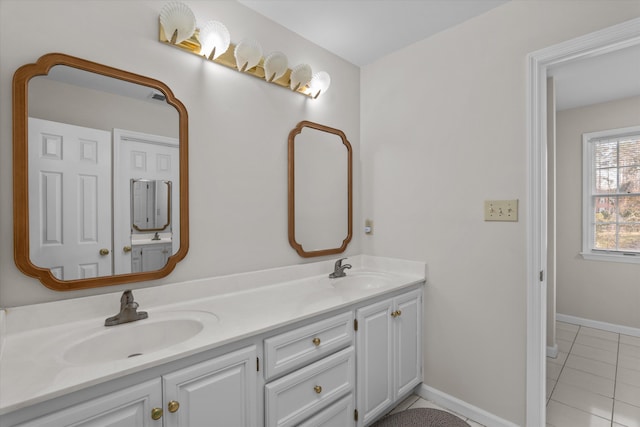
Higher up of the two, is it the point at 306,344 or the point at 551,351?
the point at 306,344

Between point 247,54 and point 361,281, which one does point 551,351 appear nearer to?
point 361,281

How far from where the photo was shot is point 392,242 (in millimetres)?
2275

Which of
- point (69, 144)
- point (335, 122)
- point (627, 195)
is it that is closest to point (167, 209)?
point (69, 144)

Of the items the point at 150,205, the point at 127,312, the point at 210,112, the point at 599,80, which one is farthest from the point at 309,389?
the point at 599,80

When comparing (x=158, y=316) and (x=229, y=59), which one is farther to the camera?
(x=229, y=59)

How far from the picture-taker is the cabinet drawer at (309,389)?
48.9 inches

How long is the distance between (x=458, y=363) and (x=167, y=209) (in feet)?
6.33

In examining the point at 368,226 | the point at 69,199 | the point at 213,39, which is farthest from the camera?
the point at 368,226

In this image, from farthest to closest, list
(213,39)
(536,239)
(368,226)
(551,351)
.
Result: (551,351) → (368,226) → (536,239) → (213,39)

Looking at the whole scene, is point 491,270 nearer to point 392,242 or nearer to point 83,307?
point 392,242

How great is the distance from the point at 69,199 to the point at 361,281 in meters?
1.67

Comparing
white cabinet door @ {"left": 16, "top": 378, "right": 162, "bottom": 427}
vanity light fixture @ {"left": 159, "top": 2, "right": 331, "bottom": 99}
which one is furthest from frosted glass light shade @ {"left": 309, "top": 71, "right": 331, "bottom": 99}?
white cabinet door @ {"left": 16, "top": 378, "right": 162, "bottom": 427}

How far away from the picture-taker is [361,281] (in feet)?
7.06

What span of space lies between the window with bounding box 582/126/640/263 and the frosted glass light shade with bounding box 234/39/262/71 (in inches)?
141
